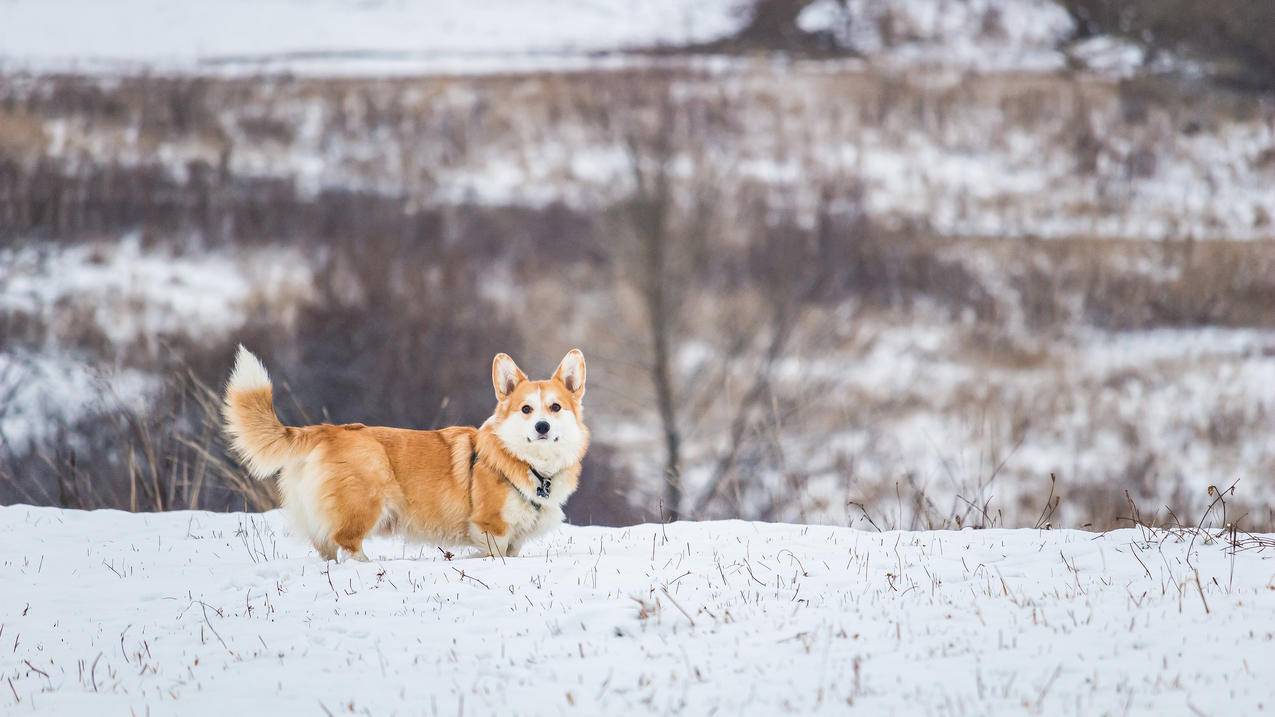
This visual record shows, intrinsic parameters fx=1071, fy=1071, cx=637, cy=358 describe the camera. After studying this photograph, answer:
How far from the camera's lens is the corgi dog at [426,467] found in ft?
22.3

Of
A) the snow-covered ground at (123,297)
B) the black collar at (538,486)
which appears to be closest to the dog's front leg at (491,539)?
the black collar at (538,486)

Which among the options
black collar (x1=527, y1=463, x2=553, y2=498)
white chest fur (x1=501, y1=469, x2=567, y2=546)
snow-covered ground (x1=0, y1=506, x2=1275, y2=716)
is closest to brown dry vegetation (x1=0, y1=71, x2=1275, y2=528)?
white chest fur (x1=501, y1=469, x2=567, y2=546)

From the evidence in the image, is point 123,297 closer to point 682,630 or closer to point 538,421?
point 538,421

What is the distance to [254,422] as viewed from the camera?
22.4ft

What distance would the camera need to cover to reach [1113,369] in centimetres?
2439

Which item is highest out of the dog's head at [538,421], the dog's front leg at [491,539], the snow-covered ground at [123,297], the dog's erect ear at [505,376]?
the dog's erect ear at [505,376]

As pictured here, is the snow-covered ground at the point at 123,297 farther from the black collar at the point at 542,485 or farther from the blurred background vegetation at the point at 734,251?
the black collar at the point at 542,485

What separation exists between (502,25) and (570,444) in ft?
105

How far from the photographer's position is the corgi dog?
22.3 feet

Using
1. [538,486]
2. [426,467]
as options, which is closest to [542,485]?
[538,486]

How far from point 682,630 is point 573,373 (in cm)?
281

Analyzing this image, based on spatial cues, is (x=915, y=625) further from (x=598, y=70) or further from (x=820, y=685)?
(x=598, y=70)

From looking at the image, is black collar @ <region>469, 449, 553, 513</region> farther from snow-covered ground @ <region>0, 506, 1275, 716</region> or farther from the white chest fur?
snow-covered ground @ <region>0, 506, 1275, 716</region>

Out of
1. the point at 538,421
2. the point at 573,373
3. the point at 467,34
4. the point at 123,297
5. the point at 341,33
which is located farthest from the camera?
the point at 467,34
